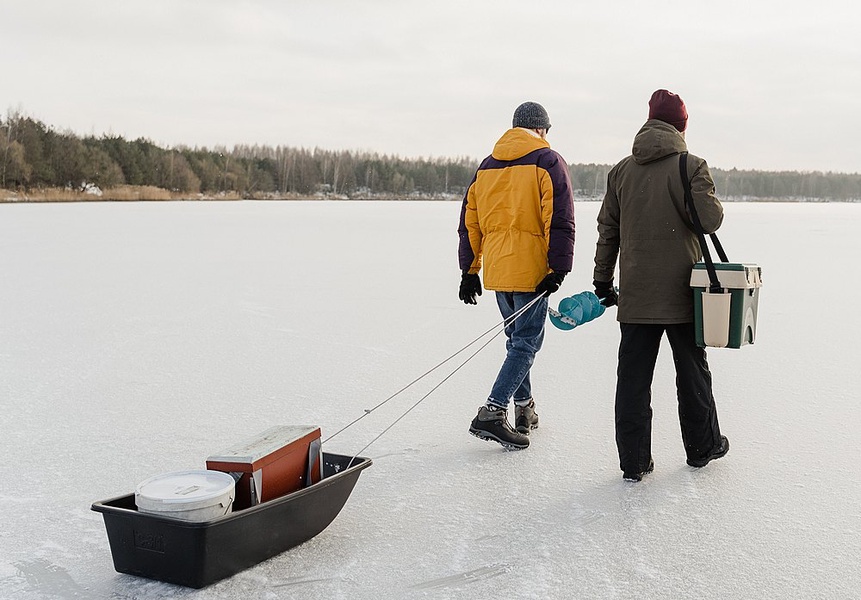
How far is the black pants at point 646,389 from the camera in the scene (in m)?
3.26

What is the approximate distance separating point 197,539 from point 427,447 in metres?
1.59

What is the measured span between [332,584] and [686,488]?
1.52 meters

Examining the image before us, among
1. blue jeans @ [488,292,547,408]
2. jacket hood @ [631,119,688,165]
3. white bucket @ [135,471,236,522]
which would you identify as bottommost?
white bucket @ [135,471,236,522]

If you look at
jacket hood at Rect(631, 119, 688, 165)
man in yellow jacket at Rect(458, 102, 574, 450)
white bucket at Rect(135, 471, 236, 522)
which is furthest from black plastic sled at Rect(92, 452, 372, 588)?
jacket hood at Rect(631, 119, 688, 165)

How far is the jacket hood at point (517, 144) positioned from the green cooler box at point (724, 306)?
87 centimetres

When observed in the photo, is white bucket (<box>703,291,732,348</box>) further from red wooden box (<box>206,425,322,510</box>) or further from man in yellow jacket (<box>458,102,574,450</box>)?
red wooden box (<box>206,425,322,510</box>)

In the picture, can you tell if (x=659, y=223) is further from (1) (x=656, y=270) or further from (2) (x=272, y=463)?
(2) (x=272, y=463)

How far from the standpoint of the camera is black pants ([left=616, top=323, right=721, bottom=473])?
326cm

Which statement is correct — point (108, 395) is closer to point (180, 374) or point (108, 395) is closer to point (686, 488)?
point (180, 374)

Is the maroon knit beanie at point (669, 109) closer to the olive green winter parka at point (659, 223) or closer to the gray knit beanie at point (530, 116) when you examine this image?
the olive green winter parka at point (659, 223)

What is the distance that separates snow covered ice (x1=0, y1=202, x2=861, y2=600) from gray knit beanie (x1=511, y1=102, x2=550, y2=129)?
1.43m

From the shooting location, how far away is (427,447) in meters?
3.69

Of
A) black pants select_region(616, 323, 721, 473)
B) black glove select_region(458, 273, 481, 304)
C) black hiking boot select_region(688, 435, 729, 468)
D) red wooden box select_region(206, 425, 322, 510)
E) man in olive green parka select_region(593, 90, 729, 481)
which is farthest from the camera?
black glove select_region(458, 273, 481, 304)

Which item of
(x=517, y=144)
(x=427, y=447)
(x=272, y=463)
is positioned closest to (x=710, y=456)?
(x=427, y=447)
